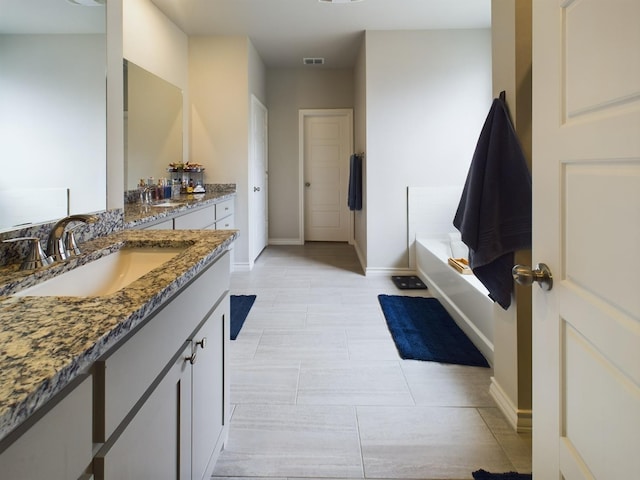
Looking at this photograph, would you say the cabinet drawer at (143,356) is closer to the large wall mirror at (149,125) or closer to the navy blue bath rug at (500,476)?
the navy blue bath rug at (500,476)

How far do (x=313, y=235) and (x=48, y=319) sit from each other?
6.25 meters

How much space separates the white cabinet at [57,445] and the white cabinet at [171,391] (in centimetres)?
4

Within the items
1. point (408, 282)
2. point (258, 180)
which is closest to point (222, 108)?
point (258, 180)

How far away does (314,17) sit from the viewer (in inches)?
169

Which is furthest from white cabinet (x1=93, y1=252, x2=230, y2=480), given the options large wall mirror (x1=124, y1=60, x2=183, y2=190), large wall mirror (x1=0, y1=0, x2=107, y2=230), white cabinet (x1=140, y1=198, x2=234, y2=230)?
large wall mirror (x1=124, y1=60, x2=183, y2=190)

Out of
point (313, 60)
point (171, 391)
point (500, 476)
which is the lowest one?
point (500, 476)

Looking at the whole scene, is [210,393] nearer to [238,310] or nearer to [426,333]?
[426,333]

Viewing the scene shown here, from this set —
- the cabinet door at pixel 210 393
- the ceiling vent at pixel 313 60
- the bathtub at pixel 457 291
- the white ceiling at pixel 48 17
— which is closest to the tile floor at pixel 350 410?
the cabinet door at pixel 210 393

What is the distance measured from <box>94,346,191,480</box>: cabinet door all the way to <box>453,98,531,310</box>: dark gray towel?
1.32m

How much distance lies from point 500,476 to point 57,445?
1468 millimetres
